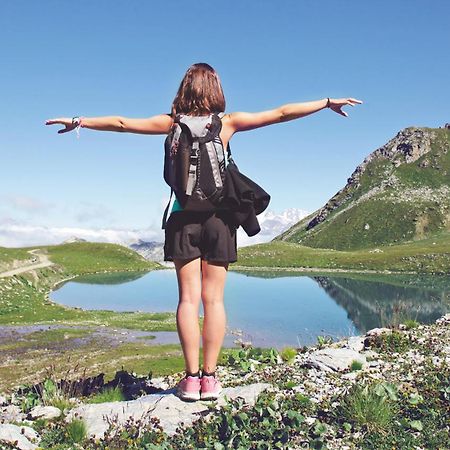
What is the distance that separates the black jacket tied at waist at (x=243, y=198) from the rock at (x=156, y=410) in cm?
261

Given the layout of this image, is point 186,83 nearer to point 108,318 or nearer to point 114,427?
point 114,427

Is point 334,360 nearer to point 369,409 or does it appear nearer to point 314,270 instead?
point 369,409

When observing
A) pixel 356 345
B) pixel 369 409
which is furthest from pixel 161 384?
pixel 369 409

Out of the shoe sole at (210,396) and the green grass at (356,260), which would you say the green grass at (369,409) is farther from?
the green grass at (356,260)

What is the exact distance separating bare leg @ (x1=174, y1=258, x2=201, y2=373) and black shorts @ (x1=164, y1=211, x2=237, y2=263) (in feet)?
0.63

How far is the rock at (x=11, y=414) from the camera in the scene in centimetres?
771

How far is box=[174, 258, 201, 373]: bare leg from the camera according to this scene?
7.40 meters

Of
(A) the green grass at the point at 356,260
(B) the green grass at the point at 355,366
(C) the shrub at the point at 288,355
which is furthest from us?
(A) the green grass at the point at 356,260

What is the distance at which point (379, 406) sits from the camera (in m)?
7.07

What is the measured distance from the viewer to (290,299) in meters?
67.6

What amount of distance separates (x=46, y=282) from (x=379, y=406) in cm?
8782

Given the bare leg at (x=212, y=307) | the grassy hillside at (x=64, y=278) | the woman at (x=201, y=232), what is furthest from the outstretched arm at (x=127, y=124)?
the grassy hillside at (x=64, y=278)

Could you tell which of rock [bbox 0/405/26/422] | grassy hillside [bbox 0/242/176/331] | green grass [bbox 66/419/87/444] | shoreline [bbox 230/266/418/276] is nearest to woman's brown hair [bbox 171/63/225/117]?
green grass [bbox 66/419/87/444]

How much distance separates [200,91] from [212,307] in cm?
318
